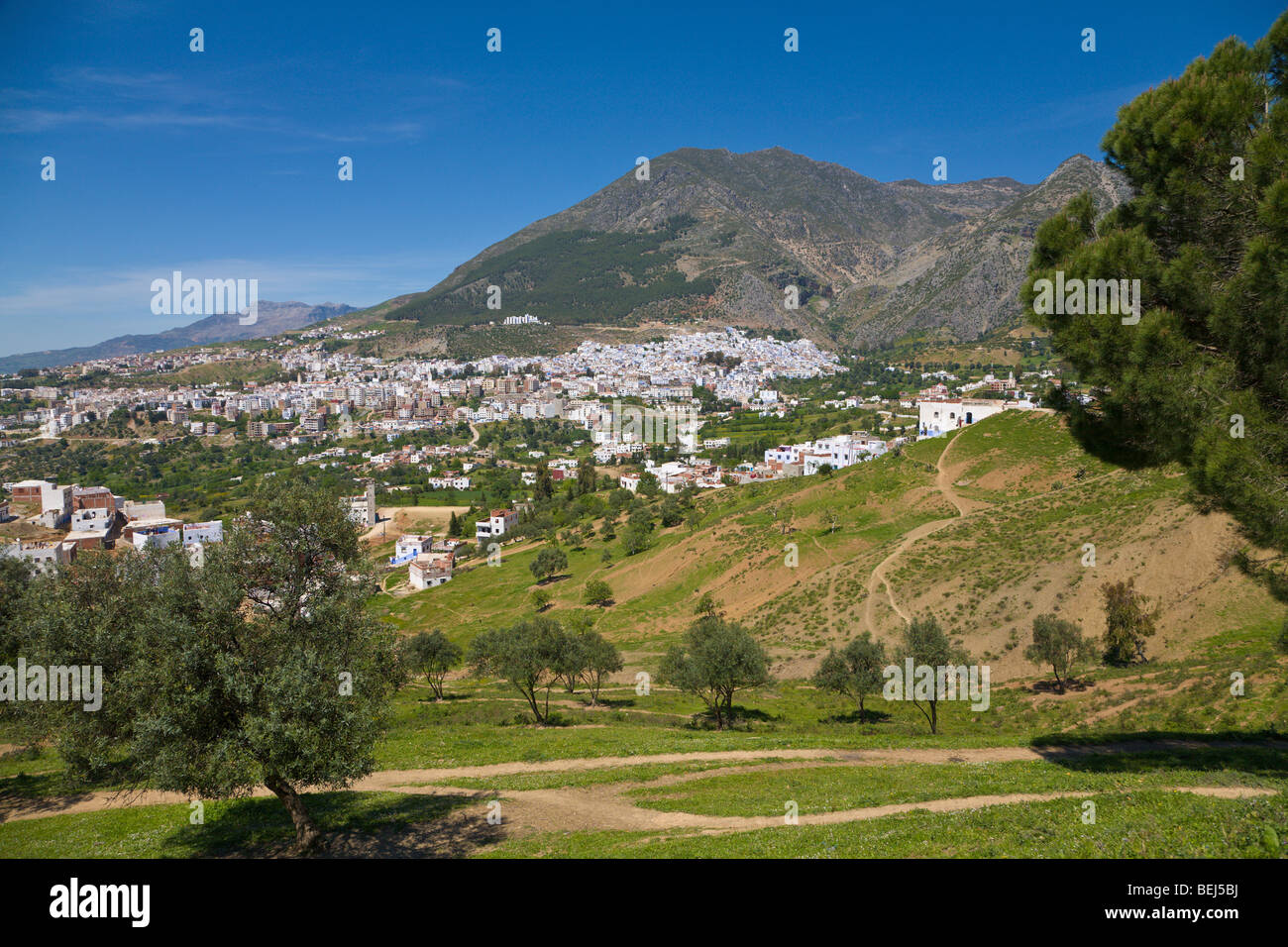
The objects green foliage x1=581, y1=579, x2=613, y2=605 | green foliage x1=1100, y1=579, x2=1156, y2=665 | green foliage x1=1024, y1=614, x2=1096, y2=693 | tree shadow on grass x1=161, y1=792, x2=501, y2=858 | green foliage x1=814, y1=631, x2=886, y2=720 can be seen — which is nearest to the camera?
tree shadow on grass x1=161, y1=792, x2=501, y2=858

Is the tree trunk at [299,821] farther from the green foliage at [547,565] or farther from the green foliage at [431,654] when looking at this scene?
the green foliage at [547,565]

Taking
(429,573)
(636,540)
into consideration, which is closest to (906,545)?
(636,540)

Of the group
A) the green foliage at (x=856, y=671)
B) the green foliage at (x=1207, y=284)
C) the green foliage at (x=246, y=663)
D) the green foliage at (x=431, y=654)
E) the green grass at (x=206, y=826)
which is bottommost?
the green foliage at (x=431, y=654)

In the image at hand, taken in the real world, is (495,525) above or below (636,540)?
above

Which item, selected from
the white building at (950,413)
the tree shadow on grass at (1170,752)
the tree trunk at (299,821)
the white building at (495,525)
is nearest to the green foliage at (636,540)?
the white building at (495,525)

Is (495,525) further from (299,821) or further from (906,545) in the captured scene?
(299,821)

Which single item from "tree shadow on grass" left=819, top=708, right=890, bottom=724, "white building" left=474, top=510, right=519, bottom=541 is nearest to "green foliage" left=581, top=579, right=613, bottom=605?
"tree shadow on grass" left=819, top=708, right=890, bottom=724

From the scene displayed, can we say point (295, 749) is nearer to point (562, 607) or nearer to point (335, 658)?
point (335, 658)

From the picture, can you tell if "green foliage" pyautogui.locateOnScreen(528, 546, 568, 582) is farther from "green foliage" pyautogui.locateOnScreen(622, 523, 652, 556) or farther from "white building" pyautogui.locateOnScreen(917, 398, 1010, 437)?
"white building" pyautogui.locateOnScreen(917, 398, 1010, 437)

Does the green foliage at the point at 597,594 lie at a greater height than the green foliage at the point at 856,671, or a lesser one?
lesser

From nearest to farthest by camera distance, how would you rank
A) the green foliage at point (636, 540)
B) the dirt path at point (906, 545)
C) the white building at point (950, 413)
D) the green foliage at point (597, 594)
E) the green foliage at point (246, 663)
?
1. the green foliage at point (246, 663)
2. the dirt path at point (906, 545)
3. the green foliage at point (597, 594)
4. the green foliage at point (636, 540)
5. the white building at point (950, 413)

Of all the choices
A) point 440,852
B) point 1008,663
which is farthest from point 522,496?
point 440,852
